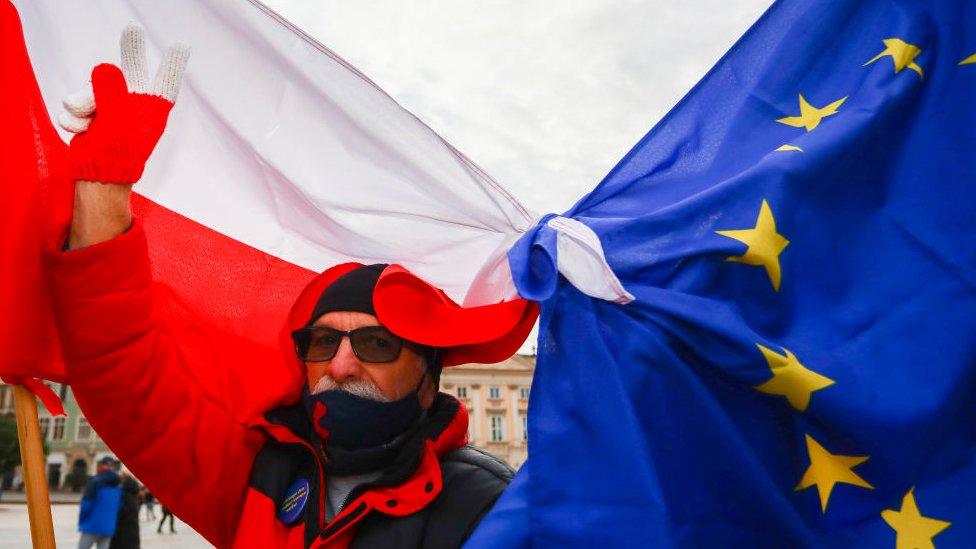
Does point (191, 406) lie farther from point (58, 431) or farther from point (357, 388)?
point (58, 431)

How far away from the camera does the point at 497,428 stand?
5959 cm

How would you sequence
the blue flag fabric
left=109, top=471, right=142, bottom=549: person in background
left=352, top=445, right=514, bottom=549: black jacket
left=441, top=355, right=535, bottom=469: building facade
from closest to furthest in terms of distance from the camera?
the blue flag fabric < left=352, top=445, right=514, bottom=549: black jacket < left=109, top=471, right=142, bottom=549: person in background < left=441, top=355, right=535, bottom=469: building facade

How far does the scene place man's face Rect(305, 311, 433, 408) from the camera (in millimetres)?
2156

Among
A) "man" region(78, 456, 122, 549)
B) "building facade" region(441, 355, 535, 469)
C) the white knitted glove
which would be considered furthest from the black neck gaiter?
"building facade" region(441, 355, 535, 469)

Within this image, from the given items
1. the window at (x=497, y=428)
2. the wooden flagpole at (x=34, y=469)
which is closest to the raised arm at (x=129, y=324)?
the wooden flagpole at (x=34, y=469)

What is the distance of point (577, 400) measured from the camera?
170 cm

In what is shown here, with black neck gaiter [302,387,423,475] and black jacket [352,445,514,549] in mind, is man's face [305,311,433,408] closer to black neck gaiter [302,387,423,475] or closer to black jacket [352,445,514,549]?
black neck gaiter [302,387,423,475]

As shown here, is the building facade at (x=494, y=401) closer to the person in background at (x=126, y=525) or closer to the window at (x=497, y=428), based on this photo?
the window at (x=497, y=428)

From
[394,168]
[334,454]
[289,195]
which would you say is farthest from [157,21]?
[334,454]

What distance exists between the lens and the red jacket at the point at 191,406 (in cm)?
182

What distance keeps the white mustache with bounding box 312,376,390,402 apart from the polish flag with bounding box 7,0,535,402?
43 centimetres

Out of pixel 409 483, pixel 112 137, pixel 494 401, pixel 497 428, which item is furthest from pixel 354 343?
pixel 497 428

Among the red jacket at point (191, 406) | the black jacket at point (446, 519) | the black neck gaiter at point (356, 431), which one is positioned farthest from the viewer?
the black neck gaiter at point (356, 431)

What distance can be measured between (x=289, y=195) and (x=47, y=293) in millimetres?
831
